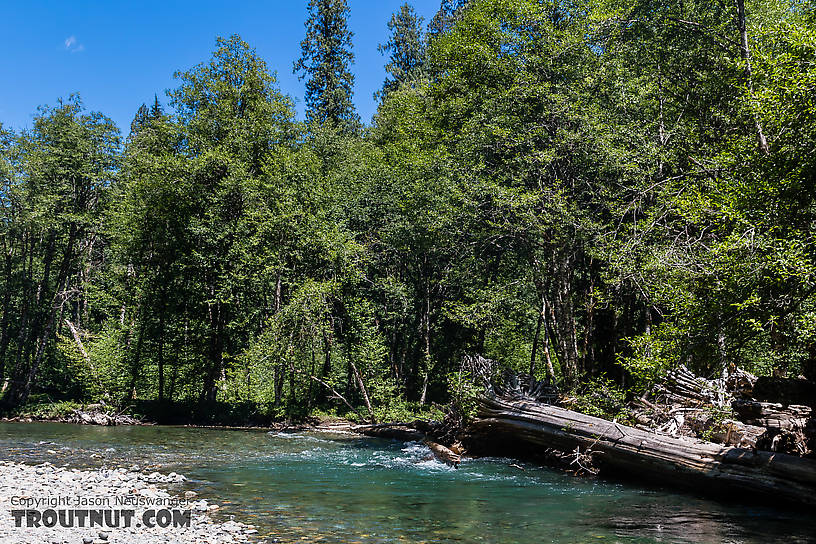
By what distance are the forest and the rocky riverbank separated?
8803 millimetres

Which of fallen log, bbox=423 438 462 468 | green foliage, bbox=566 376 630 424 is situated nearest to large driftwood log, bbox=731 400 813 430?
green foliage, bbox=566 376 630 424

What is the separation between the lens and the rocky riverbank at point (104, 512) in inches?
288

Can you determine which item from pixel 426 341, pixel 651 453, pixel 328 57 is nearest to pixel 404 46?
pixel 328 57

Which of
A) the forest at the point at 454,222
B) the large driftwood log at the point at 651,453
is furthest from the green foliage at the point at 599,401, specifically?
the large driftwood log at the point at 651,453

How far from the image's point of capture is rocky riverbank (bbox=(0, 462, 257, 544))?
24.0ft

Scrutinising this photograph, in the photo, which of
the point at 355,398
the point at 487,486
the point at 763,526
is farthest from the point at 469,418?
the point at 355,398

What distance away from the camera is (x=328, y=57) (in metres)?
50.2

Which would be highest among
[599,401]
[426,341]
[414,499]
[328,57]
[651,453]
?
[328,57]

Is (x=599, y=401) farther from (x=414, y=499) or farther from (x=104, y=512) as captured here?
(x=104, y=512)

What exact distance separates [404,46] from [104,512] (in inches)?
2017

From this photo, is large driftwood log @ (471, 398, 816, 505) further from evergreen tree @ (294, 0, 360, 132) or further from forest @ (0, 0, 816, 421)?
evergreen tree @ (294, 0, 360, 132)

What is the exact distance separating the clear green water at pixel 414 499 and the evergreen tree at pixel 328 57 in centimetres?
3710

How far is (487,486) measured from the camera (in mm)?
12109

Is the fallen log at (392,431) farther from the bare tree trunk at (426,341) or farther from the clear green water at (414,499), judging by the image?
the bare tree trunk at (426,341)
